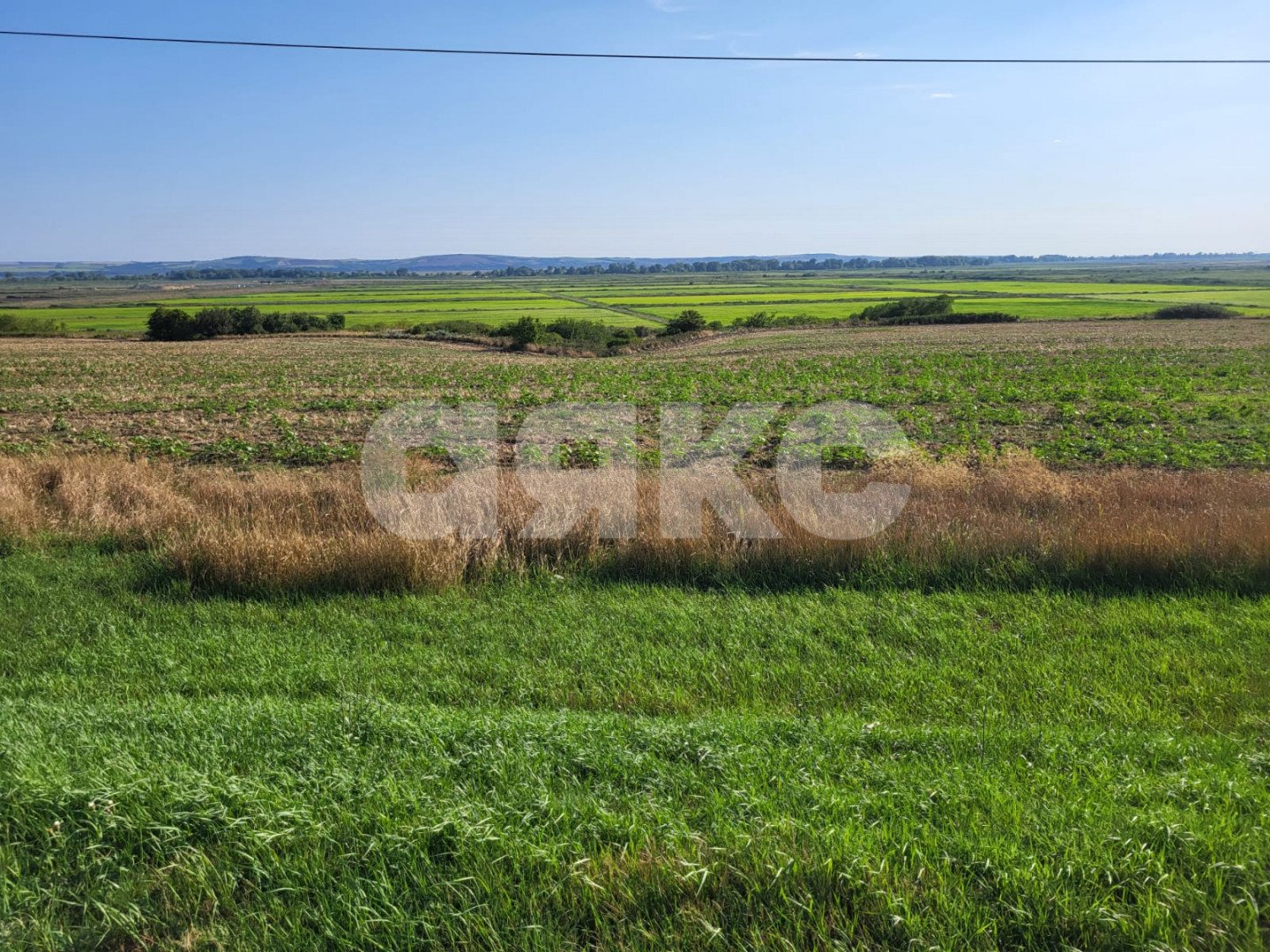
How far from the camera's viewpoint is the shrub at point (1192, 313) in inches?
2391

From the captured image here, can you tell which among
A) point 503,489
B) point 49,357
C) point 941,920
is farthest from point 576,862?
point 49,357

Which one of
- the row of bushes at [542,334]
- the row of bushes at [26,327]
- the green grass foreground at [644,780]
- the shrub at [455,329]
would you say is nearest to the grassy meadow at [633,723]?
the green grass foreground at [644,780]

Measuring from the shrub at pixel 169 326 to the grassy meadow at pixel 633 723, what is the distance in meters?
55.6

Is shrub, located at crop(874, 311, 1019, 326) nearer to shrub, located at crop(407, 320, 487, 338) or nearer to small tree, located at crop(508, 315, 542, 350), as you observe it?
small tree, located at crop(508, 315, 542, 350)

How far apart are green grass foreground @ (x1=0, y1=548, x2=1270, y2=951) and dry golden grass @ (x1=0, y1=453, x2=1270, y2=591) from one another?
81 cm

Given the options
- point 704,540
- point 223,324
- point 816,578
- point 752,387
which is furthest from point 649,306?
point 816,578

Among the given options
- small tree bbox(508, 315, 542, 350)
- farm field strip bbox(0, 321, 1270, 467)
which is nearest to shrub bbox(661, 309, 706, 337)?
small tree bbox(508, 315, 542, 350)

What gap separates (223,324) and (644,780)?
7019 centimetres

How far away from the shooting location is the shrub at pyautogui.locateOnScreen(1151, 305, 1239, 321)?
2391 inches

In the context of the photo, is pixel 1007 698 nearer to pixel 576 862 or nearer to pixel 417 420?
pixel 576 862

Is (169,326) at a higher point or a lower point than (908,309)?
lower

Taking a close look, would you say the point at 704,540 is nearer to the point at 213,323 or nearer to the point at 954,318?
the point at 954,318

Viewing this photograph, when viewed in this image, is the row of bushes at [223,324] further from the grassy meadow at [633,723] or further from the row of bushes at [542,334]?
the grassy meadow at [633,723]

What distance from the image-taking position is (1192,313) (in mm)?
61719
